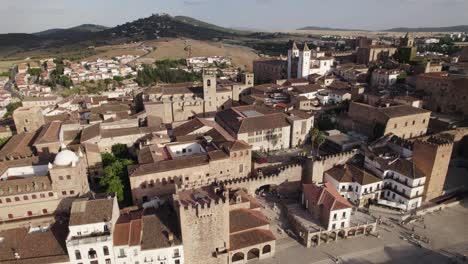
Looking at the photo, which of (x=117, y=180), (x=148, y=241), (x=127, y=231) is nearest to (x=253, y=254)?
(x=148, y=241)

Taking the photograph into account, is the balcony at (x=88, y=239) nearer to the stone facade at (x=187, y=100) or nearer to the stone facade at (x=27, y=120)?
the stone facade at (x=187, y=100)

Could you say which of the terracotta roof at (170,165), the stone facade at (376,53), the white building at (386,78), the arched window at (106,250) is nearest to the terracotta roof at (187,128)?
the terracotta roof at (170,165)

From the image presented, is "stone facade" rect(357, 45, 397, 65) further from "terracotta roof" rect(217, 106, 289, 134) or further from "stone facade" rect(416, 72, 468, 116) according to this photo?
"terracotta roof" rect(217, 106, 289, 134)

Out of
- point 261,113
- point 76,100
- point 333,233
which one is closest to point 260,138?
point 261,113

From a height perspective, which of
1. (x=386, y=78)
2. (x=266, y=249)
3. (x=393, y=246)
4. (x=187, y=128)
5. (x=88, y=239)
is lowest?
(x=393, y=246)

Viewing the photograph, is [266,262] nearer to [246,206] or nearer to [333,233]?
[246,206]

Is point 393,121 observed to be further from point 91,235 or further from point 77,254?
point 77,254
